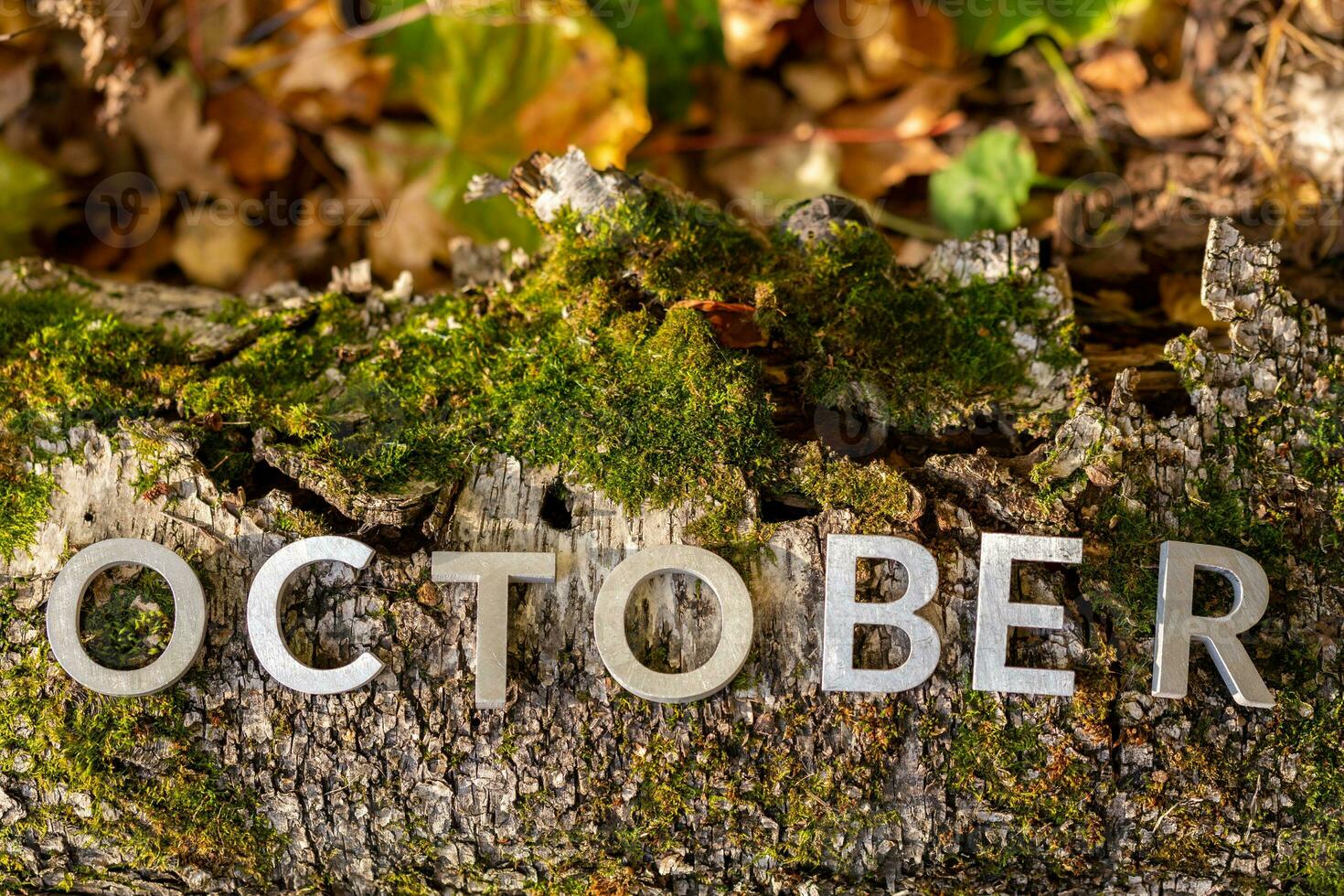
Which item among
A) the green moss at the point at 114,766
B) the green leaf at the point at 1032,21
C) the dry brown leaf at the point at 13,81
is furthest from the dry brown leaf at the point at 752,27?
the green moss at the point at 114,766

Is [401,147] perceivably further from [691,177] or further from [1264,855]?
[1264,855]

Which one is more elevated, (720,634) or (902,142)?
(902,142)

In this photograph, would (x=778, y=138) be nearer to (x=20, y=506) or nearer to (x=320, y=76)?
(x=320, y=76)

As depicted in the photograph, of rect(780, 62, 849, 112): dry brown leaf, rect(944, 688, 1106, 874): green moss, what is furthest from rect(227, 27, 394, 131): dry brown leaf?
rect(944, 688, 1106, 874): green moss

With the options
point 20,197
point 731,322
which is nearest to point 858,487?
point 731,322

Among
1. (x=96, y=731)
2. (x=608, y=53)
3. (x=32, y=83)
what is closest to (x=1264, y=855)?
(x=96, y=731)

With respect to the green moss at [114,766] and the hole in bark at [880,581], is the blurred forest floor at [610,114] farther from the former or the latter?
the green moss at [114,766]
